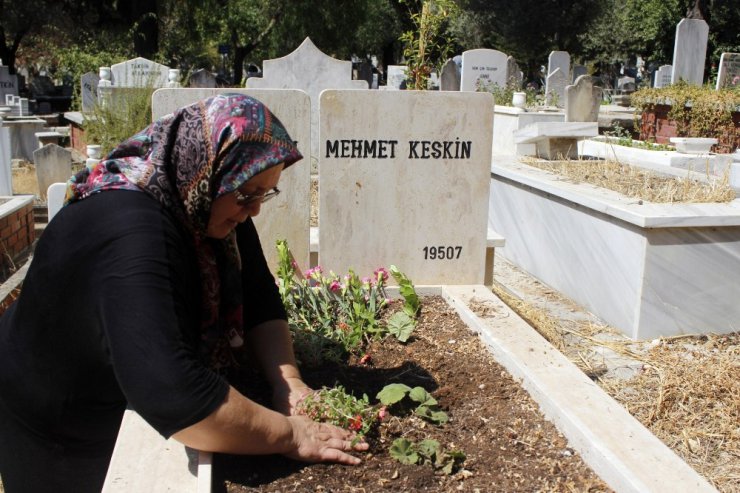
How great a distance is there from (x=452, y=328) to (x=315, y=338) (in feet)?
2.28

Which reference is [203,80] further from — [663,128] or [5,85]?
[663,128]

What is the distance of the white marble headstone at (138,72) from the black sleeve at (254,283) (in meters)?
10.9

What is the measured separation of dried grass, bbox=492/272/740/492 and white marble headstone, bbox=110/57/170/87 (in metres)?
9.60

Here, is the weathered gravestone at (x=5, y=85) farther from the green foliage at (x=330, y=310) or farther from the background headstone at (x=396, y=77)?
the green foliage at (x=330, y=310)

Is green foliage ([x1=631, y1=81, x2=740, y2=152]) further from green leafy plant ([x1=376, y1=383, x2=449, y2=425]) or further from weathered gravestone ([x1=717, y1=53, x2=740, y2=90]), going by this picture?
green leafy plant ([x1=376, y1=383, x2=449, y2=425])

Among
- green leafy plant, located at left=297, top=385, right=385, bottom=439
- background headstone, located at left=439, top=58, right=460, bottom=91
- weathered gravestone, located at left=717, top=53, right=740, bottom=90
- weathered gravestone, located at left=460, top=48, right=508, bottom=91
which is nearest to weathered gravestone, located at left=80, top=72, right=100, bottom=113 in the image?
background headstone, located at left=439, top=58, right=460, bottom=91

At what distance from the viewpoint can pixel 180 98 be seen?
3734mm

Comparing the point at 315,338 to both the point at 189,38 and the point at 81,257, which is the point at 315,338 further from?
the point at 189,38

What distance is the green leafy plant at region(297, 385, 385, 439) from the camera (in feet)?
7.15

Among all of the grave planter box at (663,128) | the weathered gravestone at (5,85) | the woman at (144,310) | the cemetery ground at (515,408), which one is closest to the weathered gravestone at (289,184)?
the cemetery ground at (515,408)

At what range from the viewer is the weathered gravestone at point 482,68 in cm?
1477

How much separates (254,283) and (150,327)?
0.84m

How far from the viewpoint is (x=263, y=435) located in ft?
6.15

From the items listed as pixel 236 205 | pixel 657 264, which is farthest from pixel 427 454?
pixel 657 264
